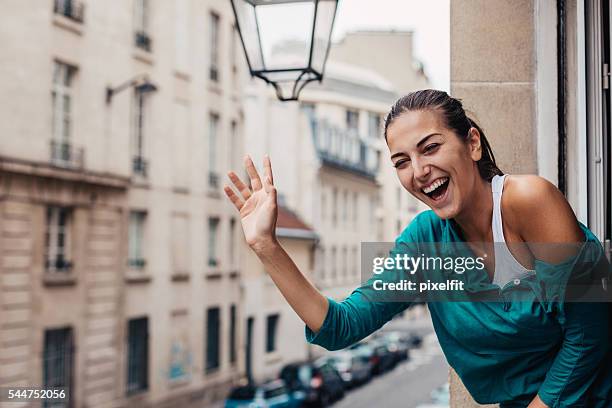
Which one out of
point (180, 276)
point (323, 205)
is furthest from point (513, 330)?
point (323, 205)

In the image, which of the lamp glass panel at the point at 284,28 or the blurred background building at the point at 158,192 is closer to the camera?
the lamp glass panel at the point at 284,28

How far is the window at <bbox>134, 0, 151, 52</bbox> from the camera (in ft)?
39.2

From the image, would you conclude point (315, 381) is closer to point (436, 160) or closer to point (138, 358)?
point (138, 358)

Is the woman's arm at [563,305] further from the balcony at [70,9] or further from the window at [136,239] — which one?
the window at [136,239]

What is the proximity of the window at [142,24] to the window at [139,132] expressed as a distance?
0.70 metres

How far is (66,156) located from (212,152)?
154 inches

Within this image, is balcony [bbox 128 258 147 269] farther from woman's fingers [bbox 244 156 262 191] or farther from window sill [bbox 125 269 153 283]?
woman's fingers [bbox 244 156 262 191]

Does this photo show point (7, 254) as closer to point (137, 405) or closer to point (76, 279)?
point (76, 279)

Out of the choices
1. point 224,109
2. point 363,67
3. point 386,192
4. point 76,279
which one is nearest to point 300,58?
point 386,192

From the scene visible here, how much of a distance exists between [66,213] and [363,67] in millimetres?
4489

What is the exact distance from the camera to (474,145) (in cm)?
93

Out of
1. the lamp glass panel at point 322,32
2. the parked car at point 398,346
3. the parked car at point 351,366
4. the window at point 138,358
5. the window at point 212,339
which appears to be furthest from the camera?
the parked car at point 398,346

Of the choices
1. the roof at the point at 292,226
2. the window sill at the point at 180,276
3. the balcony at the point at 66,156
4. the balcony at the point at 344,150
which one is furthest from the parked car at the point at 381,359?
the balcony at the point at 66,156

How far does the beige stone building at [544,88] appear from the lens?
1258 millimetres
